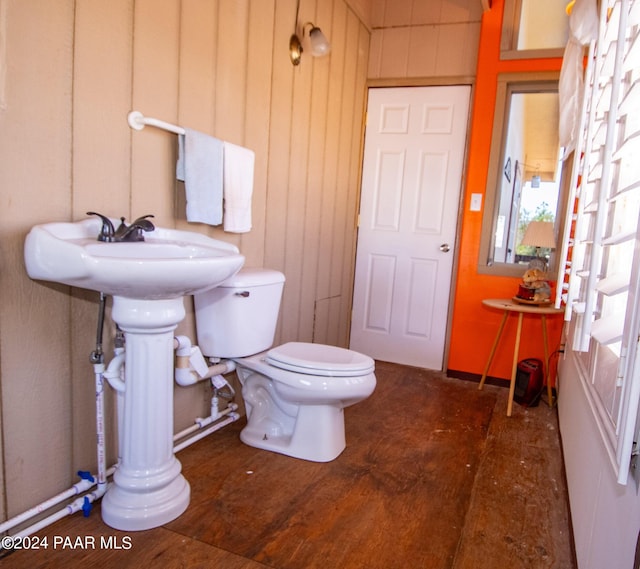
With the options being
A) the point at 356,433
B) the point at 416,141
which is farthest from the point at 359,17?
the point at 356,433

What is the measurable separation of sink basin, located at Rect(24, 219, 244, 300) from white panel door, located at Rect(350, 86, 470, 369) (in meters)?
2.14

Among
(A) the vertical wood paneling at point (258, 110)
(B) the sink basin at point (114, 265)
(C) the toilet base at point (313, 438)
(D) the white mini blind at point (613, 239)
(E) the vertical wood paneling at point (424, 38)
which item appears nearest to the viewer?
(D) the white mini blind at point (613, 239)

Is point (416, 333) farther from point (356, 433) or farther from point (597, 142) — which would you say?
point (597, 142)

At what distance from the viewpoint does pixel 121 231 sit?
146 centimetres

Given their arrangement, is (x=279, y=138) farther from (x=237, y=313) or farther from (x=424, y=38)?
(x=424, y=38)

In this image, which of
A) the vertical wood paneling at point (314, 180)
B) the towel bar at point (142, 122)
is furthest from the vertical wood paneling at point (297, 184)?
the towel bar at point (142, 122)

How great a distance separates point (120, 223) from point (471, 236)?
2.28 metres

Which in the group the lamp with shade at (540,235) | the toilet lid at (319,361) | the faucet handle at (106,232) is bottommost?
the toilet lid at (319,361)

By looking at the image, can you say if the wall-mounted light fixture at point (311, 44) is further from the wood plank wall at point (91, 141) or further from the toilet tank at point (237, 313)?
the toilet tank at point (237, 313)

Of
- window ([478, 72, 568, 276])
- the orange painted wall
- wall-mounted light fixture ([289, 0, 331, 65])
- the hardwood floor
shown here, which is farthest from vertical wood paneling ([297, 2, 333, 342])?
window ([478, 72, 568, 276])

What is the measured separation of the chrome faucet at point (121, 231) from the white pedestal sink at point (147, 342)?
39mm

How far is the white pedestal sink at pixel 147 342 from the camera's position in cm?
126

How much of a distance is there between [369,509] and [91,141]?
58.7 inches

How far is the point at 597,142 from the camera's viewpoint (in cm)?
166
